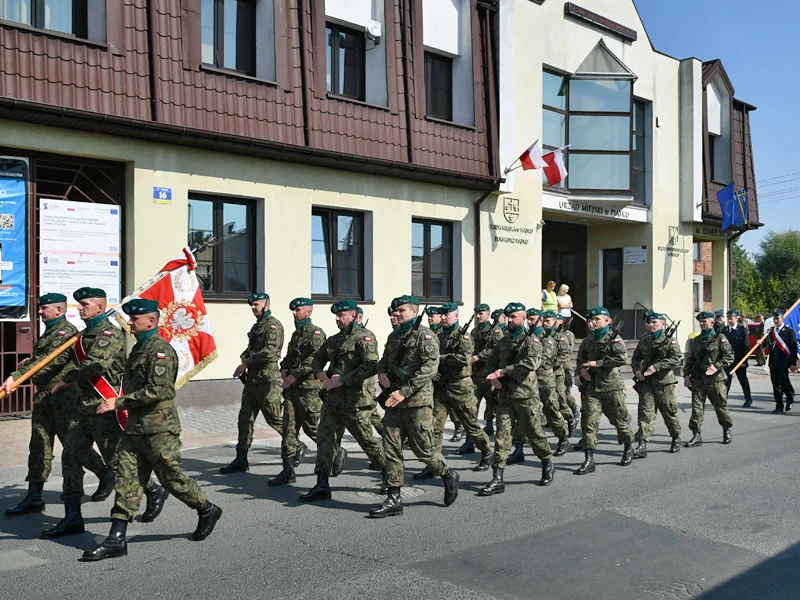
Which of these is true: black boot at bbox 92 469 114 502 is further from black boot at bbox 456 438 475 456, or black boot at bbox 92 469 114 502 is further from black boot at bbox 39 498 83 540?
black boot at bbox 456 438 475 456

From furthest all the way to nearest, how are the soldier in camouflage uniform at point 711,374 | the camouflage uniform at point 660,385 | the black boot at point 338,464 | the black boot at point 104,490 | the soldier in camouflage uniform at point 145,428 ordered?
the soldier in camouflage uniform at point 711,374
the camouflage uniform at point 660,385
the black boot at point 338,464
the black boot at point 104,490
the soldier in camouflage uniform at point 145,428

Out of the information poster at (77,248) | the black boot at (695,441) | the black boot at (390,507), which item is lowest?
the black boot at (695,441)

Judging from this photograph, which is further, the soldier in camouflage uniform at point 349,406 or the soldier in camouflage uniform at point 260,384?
the soldier in camouflage uniform at point 260,384

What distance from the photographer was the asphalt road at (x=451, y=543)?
17.2ft

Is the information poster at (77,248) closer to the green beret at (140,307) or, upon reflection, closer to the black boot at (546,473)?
the green beret at (140,307)

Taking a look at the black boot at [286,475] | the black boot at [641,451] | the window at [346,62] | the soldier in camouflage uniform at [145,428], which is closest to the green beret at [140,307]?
the soldier in camouflage uniform at [145,428]

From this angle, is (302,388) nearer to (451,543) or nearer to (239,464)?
(239,464)

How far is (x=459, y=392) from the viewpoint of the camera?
905cm

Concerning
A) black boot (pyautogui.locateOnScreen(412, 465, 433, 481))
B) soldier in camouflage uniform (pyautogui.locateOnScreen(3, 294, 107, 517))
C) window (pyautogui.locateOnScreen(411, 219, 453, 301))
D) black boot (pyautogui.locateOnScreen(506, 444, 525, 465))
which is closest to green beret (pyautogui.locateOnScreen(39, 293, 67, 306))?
soldier in camouflage uniform (pyautogui.locateOnScreen(3, 294, 107, 517))

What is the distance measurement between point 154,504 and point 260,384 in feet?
7.34

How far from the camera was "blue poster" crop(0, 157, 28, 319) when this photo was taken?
11.3m

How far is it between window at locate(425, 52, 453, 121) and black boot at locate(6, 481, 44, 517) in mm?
12400

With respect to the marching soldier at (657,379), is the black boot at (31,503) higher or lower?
lower

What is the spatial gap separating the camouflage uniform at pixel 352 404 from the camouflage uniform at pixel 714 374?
5.76 meters
